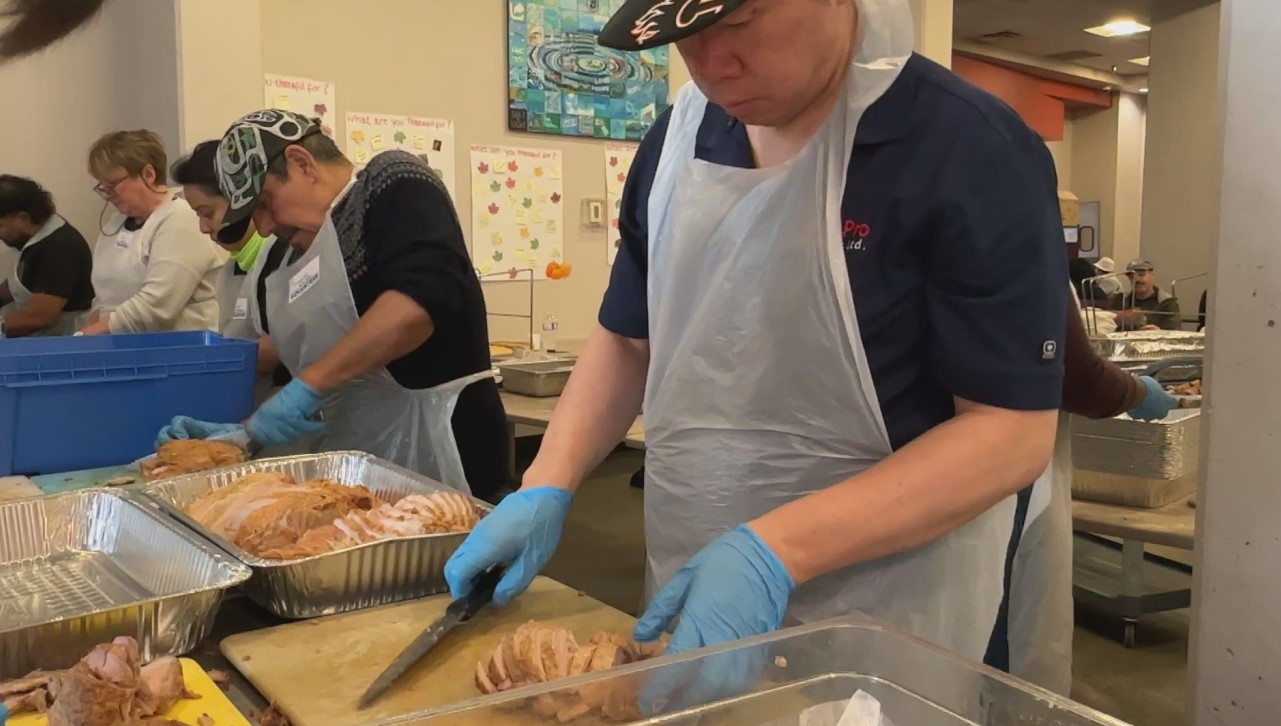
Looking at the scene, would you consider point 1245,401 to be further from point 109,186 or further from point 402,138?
point 402,138

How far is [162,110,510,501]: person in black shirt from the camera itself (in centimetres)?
203

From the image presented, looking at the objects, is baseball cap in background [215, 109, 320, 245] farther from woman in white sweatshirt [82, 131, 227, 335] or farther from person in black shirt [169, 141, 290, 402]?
woman in white sweatshirt [82, 131, 227, 335]

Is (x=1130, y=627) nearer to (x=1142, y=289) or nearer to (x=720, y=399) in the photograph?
(x=720, y=399)

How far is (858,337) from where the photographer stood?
3.85 ft

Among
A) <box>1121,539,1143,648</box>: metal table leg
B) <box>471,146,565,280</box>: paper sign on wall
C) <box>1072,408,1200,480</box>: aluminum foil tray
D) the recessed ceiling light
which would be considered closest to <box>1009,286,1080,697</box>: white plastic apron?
<box>1072,408,1200,480</box>: aluminum foil tray

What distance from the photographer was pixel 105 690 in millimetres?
883

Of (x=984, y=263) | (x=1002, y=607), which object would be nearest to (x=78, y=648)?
(x=984, y=263)

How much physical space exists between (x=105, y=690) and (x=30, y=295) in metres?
3.67

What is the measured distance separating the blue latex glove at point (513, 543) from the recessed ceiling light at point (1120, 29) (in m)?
7.92

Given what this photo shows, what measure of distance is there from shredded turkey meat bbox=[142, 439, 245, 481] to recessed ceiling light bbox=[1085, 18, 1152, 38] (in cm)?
782

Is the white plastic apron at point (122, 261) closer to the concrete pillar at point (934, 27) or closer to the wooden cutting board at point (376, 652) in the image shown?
the wooden cutting board at point (376, 652)

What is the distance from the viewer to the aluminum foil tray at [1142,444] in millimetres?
2611

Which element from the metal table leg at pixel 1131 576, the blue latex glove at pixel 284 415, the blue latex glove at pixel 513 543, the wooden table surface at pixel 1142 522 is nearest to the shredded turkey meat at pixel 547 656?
the blue latex glove at pixel 513 543

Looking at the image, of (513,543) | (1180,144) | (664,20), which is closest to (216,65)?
(513,543)
